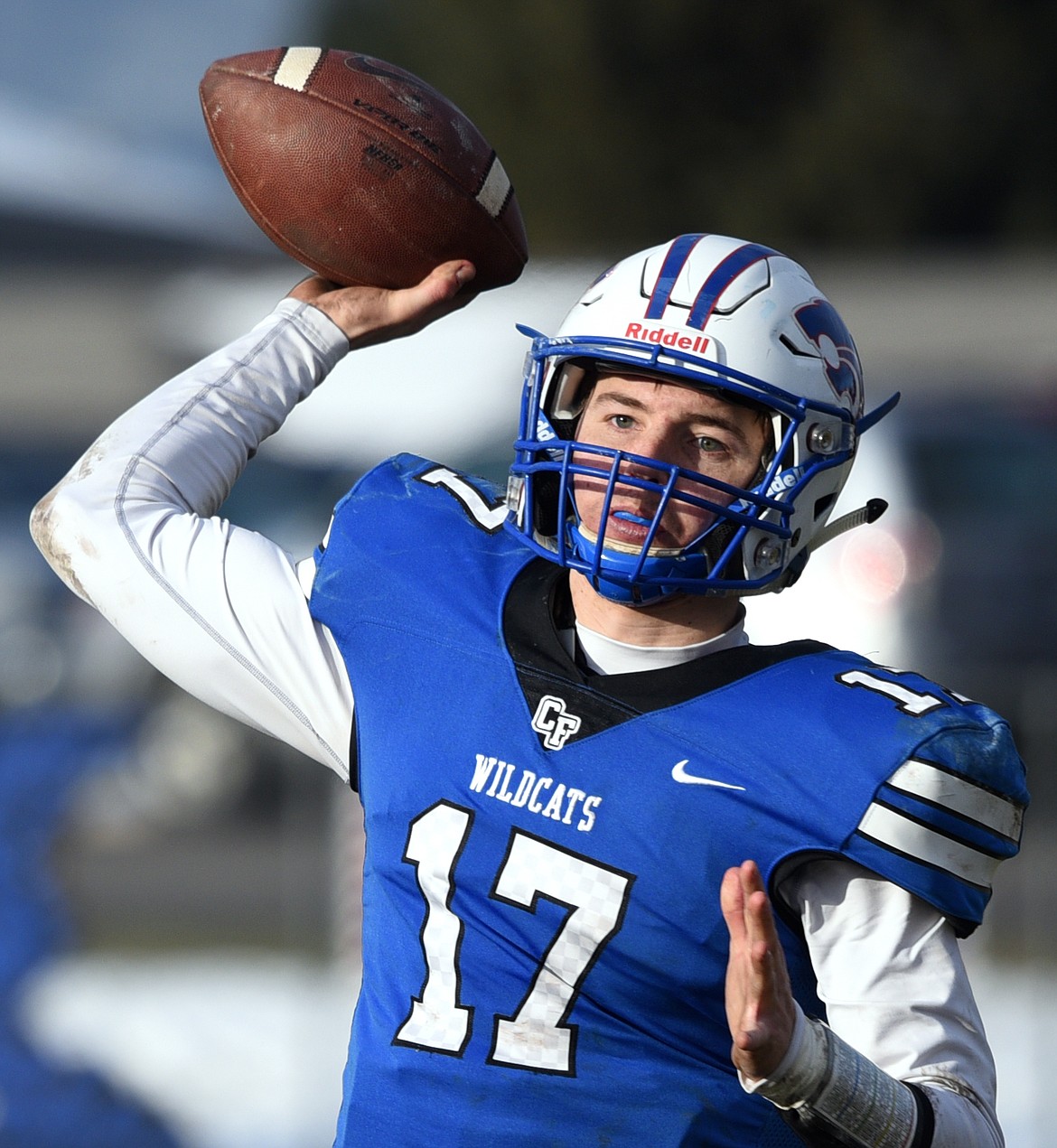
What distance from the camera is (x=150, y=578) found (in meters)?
2.29

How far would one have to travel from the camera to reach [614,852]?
6.37ft

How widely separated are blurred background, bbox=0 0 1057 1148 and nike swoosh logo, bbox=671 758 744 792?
2.41 metres

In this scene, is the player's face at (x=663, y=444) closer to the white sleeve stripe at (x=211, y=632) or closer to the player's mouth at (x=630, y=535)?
the player's mouth at (x=630, y=535)

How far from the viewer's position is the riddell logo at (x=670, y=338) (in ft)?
7.03

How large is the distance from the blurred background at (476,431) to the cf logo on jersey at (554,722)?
91.0 inches

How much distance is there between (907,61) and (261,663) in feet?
66.4

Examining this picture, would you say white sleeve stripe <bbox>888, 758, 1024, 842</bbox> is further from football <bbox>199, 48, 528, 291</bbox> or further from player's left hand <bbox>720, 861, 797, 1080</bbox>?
football <bbox>199, 48, 528, 291</bbox>

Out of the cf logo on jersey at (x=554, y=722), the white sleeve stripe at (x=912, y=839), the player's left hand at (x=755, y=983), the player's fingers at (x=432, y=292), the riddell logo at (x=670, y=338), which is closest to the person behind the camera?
the player's left hand at (x=755, y=983)

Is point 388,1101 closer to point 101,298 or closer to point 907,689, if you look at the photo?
point 907,689

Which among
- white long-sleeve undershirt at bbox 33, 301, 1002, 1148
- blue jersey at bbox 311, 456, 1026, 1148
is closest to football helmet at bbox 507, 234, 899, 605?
blue jersey at bbox 311, 456, 1026, 1148

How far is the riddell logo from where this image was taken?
2.14 meters

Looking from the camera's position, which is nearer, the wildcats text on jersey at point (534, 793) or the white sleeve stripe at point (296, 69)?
the wildcats text on jersey at point (534, 793)

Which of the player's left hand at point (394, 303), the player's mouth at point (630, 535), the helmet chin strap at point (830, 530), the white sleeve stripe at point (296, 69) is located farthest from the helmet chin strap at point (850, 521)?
the white sleeve stripe at point (296, 69)

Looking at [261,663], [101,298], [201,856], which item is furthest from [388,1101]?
[101,298]
